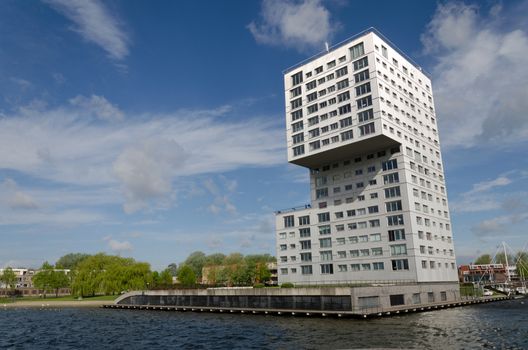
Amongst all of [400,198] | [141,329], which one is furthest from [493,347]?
[400,198]

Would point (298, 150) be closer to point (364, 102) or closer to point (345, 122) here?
point (345, 122)

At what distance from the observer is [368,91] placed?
9419cm

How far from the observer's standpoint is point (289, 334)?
5159cm

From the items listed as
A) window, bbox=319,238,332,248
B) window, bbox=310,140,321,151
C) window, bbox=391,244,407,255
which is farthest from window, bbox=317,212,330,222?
window, bbox=391,244,407,255

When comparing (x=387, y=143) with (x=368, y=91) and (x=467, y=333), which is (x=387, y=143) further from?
(x=467, y=333)

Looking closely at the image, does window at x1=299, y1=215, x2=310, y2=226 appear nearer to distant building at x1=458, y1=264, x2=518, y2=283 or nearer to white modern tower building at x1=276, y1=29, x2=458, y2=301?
white modern tower building at x1=276, y1=29, x2=458, y2=301

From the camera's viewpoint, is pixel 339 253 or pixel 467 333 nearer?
pixel 467 333

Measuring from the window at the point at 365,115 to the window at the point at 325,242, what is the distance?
3072cm

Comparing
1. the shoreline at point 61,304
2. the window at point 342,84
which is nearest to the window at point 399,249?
the window at point 342,84

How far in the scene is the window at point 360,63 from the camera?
9600 cm

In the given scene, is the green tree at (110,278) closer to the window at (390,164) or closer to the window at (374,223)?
the window at (374,223)

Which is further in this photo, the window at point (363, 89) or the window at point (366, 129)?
the window at point (363, 89)

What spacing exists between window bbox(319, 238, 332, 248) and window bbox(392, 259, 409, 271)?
17.3 meters

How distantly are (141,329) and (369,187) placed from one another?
5937 cm
